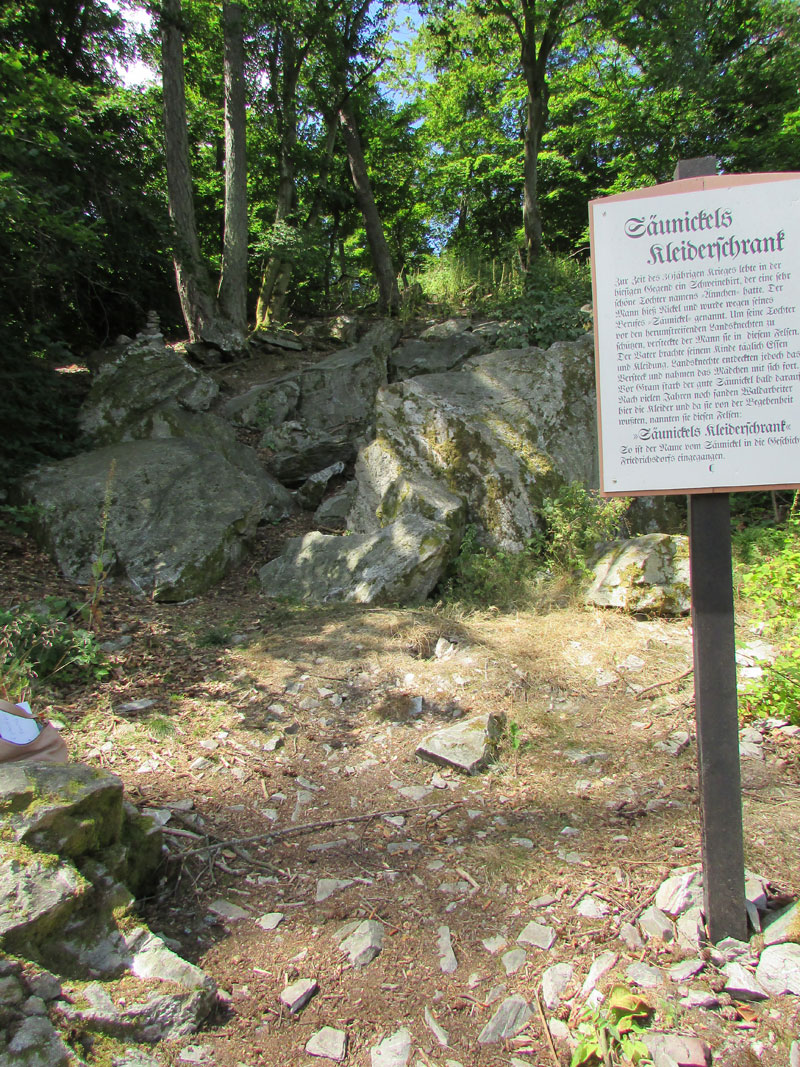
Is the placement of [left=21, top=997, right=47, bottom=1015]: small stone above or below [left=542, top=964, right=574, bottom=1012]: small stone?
above

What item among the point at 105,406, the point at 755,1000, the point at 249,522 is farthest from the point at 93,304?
the point at 755,1000

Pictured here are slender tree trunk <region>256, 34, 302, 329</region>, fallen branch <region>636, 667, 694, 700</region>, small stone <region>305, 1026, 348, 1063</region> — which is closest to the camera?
small stone <region>305, 1026, 348, 1063</region>

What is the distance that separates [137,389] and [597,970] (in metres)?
7.68

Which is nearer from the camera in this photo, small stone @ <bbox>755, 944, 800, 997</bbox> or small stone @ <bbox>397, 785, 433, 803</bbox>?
small stone @ <bbox>755, 944, 800, 997</bbox>

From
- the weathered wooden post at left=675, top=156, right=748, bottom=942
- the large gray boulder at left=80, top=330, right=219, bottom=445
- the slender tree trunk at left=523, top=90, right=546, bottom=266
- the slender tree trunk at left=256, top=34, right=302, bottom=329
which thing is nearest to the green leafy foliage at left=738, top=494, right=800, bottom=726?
the weathered wooden post at left=675, top=156, right=748, bottom=942

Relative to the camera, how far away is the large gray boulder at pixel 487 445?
617cm

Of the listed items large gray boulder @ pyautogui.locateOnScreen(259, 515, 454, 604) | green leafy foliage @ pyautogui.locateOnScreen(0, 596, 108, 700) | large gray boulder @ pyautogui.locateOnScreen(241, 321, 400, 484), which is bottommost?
green leafy foliage @ pyautogui.locateOnScreen(0, 596, 108, 700)

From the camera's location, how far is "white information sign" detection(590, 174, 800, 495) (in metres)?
2.16

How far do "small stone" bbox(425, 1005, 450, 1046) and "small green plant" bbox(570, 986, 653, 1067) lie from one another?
0.37 meters

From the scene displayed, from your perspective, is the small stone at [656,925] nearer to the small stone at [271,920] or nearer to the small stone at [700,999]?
the small stone at [700,999]

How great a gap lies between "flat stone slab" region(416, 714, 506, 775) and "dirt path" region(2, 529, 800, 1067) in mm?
74

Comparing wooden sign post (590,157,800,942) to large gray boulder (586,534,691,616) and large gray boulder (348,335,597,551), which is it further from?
large gray boulder (348,335,597,551)

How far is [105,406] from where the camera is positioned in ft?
25.4

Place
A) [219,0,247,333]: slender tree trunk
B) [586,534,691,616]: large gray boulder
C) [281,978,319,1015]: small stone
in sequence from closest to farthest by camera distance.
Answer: [281,978,319,1015]: small stone, [586,534,691,616]: large gray boulder, [219,0,247,333]: slender tree trunk
